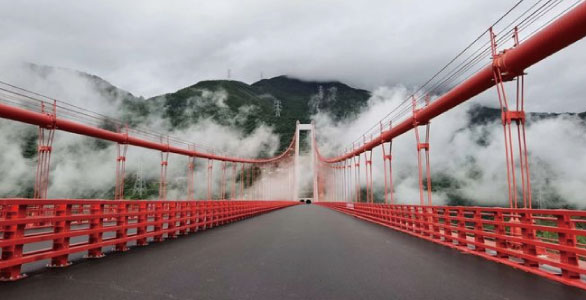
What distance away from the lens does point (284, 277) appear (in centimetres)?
620

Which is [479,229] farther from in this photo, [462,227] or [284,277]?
[284,277]

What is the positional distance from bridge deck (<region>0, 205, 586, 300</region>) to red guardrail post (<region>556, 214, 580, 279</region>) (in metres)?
0.33

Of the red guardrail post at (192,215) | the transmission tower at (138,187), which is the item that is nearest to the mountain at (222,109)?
the transmission tower at (138,187)

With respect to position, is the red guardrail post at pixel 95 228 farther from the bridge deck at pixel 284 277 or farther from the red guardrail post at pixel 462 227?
the red guardrail post at pixel 462 227

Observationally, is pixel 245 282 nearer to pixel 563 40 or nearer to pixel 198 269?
pixel 198 269

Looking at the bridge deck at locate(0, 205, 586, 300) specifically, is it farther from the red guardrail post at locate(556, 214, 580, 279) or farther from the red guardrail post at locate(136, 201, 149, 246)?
the red guardrail post at locate(136, 201, 149, 246)

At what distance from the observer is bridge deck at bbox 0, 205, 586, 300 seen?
16.8 feet

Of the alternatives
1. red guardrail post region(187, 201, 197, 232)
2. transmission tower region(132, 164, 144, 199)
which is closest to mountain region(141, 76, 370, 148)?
transmission tower region(132, 164, 144, 199)

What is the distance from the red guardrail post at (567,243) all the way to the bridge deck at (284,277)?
0.33 meters

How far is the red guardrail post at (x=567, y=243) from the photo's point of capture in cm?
631

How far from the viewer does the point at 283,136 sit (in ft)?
559

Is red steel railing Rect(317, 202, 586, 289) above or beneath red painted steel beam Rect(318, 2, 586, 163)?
beneath

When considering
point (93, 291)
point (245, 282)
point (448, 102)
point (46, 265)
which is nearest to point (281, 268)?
point (245, 282)

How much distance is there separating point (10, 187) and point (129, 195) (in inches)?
1193
